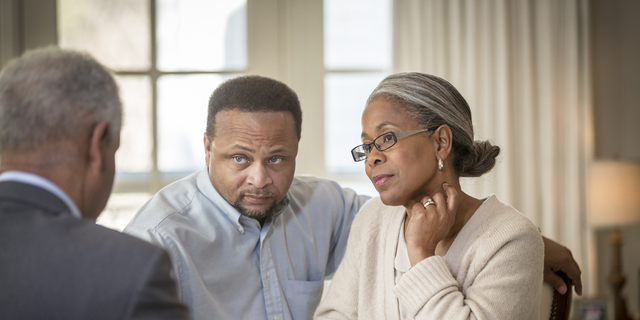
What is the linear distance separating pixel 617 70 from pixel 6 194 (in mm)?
3380

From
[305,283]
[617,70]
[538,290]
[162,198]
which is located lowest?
→ [305,283]

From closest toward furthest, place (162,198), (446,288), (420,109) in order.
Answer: (446,288) → (420,109) → (162,198)

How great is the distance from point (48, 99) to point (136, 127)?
91.8 inches

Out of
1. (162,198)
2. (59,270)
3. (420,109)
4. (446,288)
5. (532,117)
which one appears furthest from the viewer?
(532,117)

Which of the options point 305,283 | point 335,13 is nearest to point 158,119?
point 335,13

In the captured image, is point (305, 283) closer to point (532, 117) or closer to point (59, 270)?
point (59, 270)

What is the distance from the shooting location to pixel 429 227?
1.34 meters

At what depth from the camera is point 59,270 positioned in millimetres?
723

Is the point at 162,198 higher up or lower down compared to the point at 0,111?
lower down

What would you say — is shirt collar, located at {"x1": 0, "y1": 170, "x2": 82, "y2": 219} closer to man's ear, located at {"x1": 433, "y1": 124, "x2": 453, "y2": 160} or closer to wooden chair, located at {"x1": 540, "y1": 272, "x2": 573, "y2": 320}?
man's ear, located at {"x1": 433, "y1": 124, "x2": 453, "y2": 160}

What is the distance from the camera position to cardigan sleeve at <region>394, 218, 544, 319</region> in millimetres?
1219

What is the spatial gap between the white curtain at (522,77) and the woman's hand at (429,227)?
1678 millimetres

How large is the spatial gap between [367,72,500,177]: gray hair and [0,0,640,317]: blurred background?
4.72 ft

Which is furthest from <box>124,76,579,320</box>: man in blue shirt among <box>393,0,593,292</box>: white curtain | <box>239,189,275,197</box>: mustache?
<box>393,0,593,292</box>: white curtain
